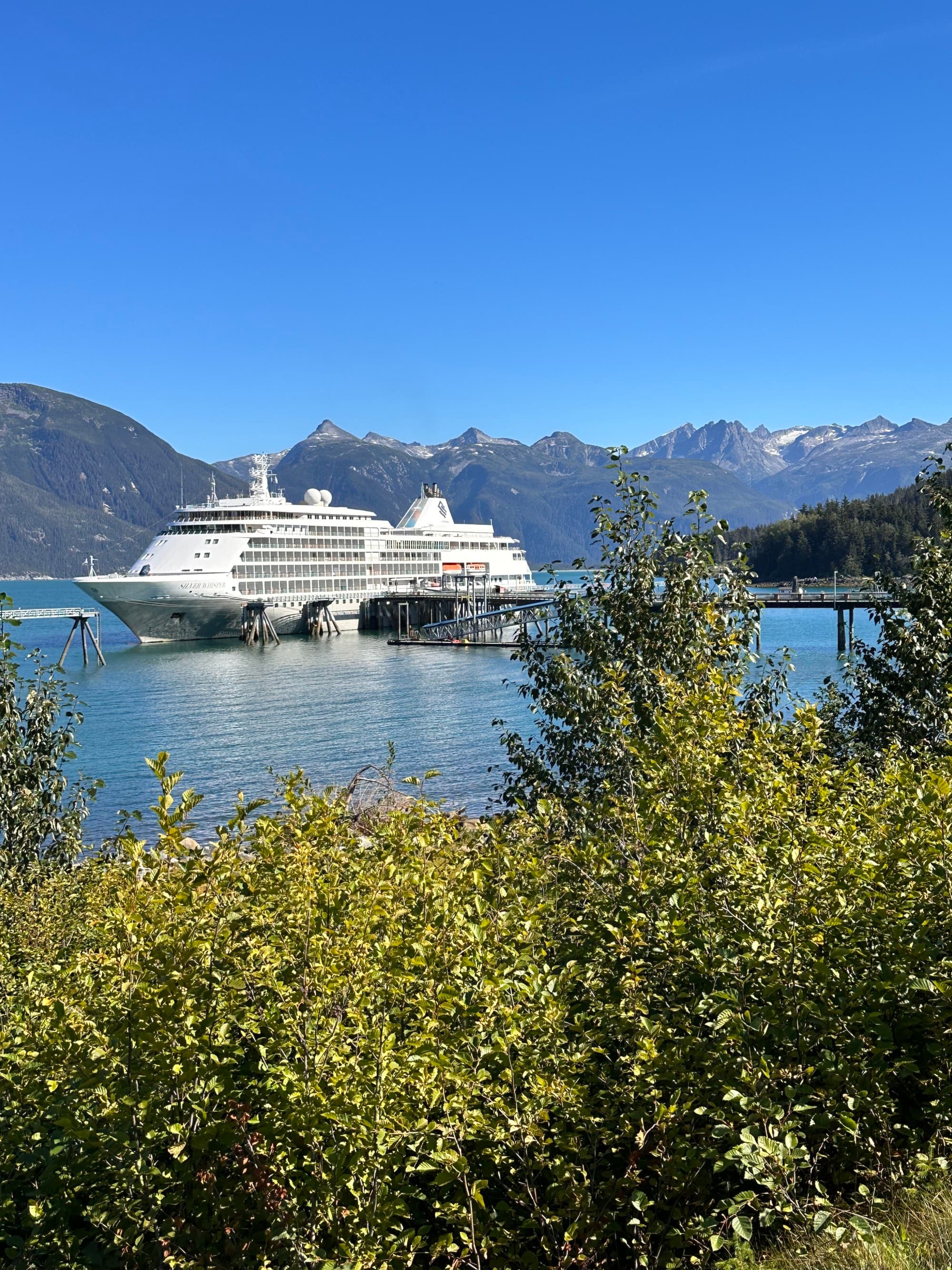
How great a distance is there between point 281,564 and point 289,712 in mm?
44999

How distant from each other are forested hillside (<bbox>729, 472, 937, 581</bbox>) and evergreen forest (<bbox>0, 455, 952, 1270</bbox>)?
112 meters

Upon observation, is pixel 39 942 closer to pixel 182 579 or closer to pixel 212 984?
pixel 212 984

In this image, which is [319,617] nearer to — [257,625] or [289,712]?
[257,625]

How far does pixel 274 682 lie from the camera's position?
54438 mm

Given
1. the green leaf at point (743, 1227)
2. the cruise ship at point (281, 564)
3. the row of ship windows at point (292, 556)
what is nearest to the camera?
the green leaf at point (743, 1227)

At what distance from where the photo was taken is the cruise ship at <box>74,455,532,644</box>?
77688mm

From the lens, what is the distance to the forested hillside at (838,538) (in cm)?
11650

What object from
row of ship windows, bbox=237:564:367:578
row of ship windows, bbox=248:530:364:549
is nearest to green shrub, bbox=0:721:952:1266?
row of ship windows, bbox=237:564:367:578

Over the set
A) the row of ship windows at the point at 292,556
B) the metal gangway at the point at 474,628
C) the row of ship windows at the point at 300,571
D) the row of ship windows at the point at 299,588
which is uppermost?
the row of ship windows at the point at 292,556

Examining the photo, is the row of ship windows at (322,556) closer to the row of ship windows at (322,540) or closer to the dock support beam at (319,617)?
the row of ship windows at (322,540)

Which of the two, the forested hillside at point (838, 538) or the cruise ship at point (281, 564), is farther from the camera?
the forested hillside at point (838, 538)

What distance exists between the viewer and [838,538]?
12275cm

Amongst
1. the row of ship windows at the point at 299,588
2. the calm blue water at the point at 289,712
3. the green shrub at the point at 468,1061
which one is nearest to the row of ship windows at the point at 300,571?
the row of ship windows at the point at 299,588

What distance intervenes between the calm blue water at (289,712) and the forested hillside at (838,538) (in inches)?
1782
